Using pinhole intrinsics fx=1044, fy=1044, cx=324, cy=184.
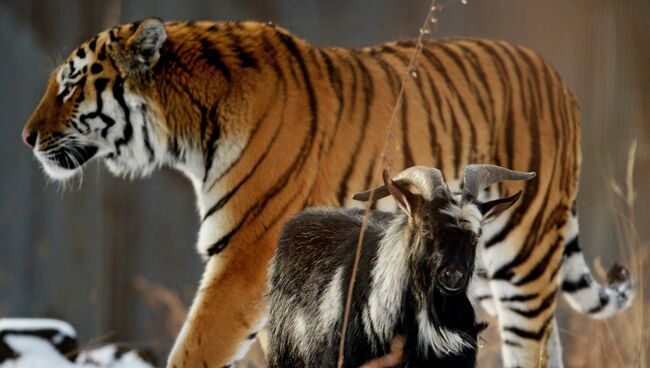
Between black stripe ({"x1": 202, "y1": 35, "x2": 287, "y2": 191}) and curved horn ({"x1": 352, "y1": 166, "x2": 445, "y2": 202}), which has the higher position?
curved horn ({"x1": 352, "y1": 166, "x2": 445, "y2": 202})

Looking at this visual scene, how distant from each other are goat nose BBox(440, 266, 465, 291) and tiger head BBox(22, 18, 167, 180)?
4.51 feet

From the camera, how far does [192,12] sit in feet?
12.1

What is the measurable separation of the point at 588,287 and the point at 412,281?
1626 mm

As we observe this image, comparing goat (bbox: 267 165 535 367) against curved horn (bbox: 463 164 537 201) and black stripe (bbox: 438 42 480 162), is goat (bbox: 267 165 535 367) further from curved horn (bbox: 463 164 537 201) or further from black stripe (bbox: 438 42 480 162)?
black stripe (bbox: 438 42 480 162)

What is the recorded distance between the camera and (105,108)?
127 inches

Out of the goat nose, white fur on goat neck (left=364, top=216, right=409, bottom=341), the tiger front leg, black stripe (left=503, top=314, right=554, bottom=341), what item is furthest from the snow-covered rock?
the goat nose

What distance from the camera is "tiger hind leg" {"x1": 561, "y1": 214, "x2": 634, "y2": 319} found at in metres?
3.62

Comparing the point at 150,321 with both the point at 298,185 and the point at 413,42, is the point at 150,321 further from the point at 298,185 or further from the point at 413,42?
the point at 413,42

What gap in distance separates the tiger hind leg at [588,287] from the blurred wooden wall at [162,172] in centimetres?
21

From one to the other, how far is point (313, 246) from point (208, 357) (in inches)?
22.7

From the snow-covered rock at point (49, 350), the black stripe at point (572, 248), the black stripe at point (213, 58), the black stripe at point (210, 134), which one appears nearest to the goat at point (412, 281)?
the black stripe at point (210, 134)

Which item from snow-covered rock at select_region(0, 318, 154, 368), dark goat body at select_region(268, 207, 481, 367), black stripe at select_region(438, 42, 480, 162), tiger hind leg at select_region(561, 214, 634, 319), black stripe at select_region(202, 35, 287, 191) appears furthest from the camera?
snow-covered rock at select_region(0, 318, 154, 368)

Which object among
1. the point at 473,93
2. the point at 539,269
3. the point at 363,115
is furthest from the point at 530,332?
the point at 363,115

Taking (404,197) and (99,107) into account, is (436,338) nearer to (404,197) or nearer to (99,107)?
(404,197)
